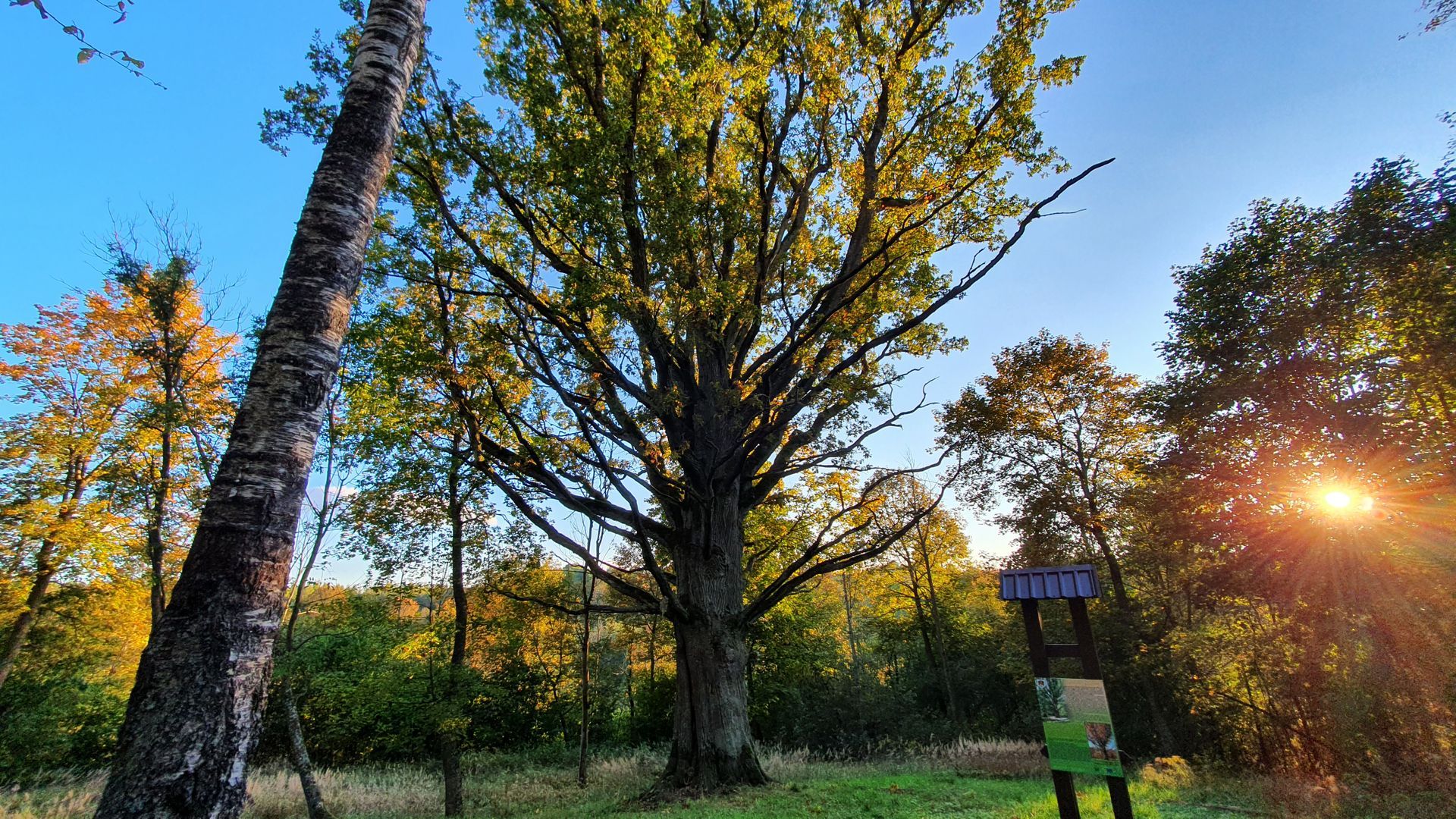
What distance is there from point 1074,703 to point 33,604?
75.9 ft

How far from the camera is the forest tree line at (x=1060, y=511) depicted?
32.1 feet

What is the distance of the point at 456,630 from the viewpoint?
10.6 m

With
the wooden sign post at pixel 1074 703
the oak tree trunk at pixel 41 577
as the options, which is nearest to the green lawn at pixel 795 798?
the wooden sign post at pixel 1074 703

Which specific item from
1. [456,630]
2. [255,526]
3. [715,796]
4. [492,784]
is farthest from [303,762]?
[255,526]

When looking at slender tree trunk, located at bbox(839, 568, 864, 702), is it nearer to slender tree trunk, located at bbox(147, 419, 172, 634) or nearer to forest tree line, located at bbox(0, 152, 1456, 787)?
forest tree line, located at bbox(0, 152, 1456, 787)

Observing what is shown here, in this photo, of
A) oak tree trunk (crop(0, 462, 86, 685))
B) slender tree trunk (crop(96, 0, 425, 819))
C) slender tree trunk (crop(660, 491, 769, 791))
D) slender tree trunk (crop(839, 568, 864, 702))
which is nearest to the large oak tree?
slender tree trunk (crop(660, 491, 769, 791))

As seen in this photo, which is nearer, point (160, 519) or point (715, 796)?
point (715, 796)

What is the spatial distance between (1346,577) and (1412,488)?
2097 mm

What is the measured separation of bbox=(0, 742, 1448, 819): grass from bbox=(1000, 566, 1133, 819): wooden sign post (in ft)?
4.64

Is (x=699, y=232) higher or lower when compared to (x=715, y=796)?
higher

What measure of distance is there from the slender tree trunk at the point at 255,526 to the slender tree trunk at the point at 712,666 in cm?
672

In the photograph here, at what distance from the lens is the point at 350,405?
1165 cm

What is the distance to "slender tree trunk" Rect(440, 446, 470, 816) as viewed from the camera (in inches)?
390

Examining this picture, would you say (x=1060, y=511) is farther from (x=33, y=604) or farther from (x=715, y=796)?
(x=33, y=604)
